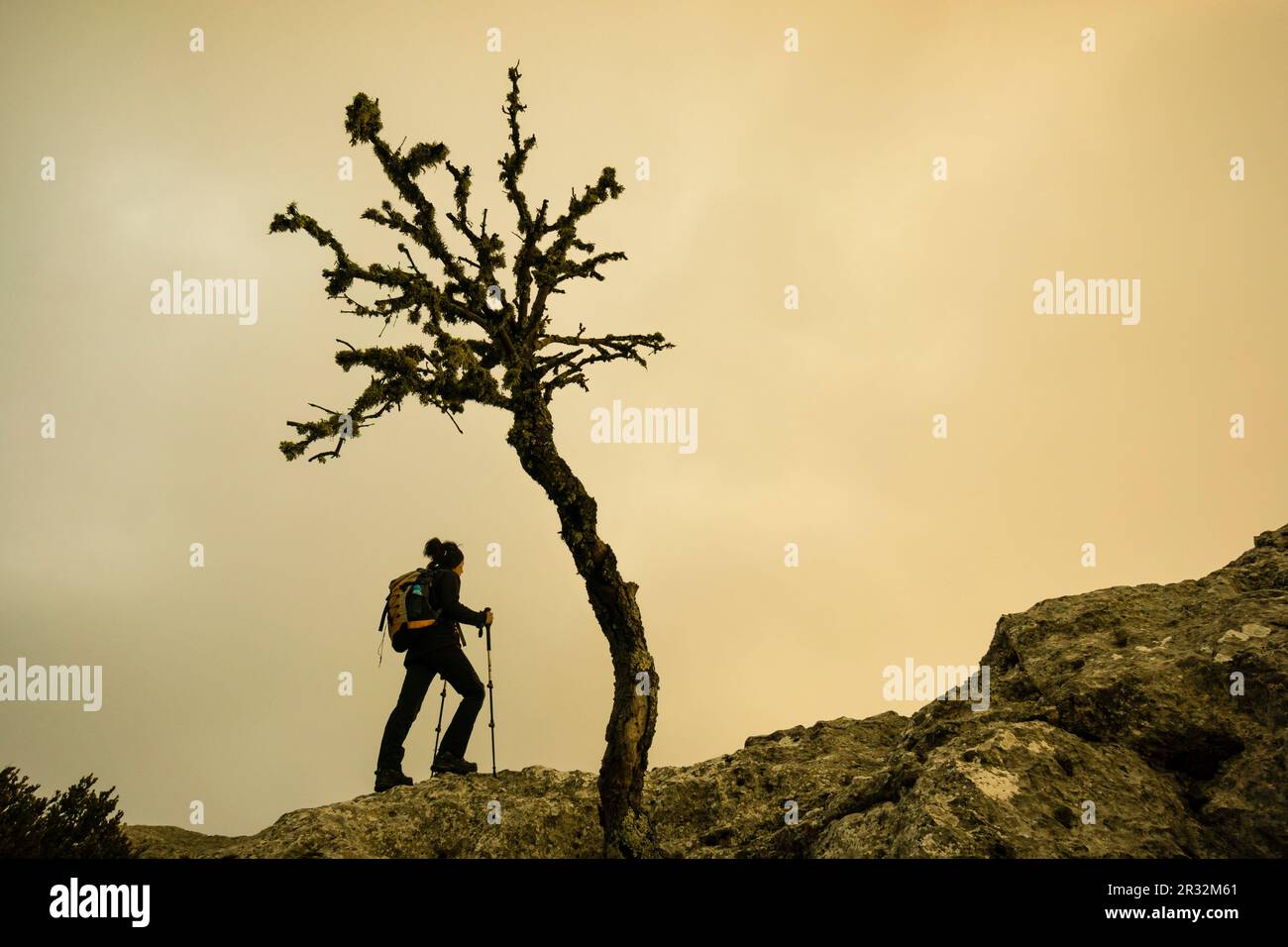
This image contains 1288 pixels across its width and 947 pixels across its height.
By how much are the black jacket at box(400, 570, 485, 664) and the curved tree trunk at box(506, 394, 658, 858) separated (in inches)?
99.7

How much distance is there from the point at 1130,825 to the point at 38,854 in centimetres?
1604

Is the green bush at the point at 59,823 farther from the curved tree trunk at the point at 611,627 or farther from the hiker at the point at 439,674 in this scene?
the curved tree trunk at the point at 611,627

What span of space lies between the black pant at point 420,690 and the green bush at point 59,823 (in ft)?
15.1

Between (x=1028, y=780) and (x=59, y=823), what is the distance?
1528 cm

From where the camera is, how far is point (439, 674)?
14.3 meters

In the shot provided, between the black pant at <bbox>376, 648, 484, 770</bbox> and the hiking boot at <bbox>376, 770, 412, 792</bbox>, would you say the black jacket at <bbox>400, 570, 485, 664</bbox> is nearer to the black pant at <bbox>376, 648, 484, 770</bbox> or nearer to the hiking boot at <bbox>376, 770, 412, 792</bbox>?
the black pant at <bbox>376, 648, 484, 770</bbox>

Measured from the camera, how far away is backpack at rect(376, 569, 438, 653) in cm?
1423

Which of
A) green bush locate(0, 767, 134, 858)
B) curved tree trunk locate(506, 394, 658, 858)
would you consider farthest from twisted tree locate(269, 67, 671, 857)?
green bush locate(0, 767, 134, 858)

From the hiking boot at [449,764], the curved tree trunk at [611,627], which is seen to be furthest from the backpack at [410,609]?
the curved tree trunk at [611,627]

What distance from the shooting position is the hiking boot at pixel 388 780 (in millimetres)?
13992
